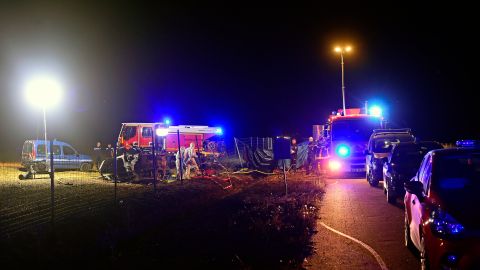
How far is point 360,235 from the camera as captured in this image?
345 inches

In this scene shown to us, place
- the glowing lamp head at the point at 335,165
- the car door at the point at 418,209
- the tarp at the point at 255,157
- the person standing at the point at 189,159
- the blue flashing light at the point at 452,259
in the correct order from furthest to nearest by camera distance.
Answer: the tarp at the point at 255,157, the glowing lamp head at the point at 335,165, the person standing at the point at 189,159, the car door at the point at 418,209, the blue flashing light at the point at 452,259

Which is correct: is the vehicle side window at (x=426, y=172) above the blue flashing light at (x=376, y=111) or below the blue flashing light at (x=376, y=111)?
below

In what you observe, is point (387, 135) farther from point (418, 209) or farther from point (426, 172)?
point (418, 209)

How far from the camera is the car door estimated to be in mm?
6009

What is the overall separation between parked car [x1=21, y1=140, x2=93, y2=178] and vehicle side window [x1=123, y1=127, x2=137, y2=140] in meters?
2.43

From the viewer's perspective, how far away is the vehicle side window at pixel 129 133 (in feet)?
89.2

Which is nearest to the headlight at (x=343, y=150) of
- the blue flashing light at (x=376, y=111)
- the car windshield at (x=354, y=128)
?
the car windshield at (x=354, y=128)

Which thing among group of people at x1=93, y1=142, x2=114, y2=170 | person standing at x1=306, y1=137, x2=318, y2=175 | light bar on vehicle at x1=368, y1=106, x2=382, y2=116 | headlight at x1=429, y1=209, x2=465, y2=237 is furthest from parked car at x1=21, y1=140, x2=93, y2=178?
headlight at x1=429, y1=209, x2=465, y2=237

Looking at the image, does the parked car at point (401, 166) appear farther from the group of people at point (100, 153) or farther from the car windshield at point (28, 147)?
the car windshield at point (28, 147)

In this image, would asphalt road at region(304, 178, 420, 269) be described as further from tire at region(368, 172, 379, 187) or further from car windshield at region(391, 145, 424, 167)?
tire at region(368, 172, 379, 187)

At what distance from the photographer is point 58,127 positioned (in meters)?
63.9

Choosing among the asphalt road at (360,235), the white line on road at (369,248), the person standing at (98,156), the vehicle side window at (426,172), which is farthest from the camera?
the person standing at (98,156)

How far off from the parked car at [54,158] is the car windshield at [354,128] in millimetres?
13226

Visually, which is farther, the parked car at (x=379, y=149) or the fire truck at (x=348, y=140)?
the fire truck at (x=348, y=140)
